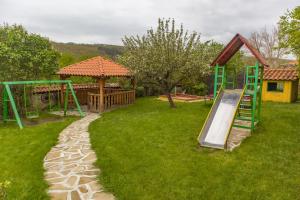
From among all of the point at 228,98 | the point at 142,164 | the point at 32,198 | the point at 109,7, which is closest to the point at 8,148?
the point at 32,198

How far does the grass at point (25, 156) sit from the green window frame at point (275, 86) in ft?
54.4

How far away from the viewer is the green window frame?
1925 centimetres

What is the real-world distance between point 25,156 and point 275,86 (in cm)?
1922

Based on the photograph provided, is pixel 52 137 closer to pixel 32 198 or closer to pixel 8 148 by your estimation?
pixel 8 148

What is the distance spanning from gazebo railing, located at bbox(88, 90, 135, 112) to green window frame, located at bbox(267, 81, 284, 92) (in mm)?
11662

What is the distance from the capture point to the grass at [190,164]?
16.2ft

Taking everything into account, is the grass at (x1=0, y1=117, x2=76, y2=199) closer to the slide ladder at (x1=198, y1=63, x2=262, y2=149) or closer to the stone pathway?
the stone pathway

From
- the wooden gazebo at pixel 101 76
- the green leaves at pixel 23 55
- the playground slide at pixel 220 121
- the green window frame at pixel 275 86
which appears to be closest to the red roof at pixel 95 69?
the wooden gazebo at pixel 101 76

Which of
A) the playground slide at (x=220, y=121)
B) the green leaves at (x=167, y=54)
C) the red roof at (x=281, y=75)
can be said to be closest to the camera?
the playground slide at (x=220, y=121)

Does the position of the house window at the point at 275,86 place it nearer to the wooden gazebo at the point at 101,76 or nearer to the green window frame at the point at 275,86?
the green window frame at the point at 275,86

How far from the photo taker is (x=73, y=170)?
19.9ft

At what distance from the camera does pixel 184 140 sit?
831cm

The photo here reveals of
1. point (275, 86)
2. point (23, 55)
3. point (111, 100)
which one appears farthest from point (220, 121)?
point (275, 86)

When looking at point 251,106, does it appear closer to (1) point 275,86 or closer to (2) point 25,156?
(2) point 25,156
